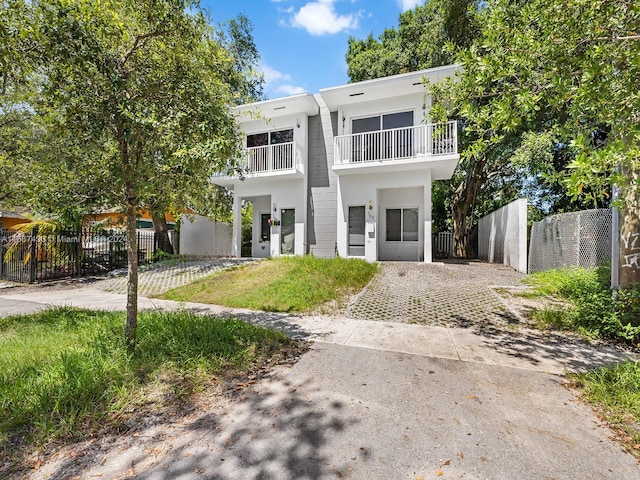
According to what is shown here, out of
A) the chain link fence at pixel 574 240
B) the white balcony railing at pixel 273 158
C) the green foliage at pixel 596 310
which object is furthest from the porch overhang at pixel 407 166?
the green foliage at pixel 596 310

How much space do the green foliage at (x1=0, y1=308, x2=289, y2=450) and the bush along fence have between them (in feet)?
20.6

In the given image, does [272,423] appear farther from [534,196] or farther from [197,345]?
[534,196]

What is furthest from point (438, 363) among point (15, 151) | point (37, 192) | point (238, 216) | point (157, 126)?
point (238, 216)

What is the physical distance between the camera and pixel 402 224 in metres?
12.7

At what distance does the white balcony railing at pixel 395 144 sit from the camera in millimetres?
10422

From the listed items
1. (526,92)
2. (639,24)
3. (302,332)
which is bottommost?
(302,332)

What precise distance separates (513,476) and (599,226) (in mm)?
7089

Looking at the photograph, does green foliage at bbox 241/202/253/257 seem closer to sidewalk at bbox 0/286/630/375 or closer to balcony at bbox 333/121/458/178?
balcony at bbox 333/121/458/178

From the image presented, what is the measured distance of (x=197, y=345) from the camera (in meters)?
3.81

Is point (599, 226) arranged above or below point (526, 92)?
below

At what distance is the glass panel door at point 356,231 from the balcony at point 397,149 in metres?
1.69

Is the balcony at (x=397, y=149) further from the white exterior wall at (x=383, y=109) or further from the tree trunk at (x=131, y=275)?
the tree trunk at (x=131, y=275)

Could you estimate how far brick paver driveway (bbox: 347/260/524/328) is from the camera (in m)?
5.58

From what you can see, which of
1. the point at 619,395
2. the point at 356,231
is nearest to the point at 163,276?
the point at 356,231
